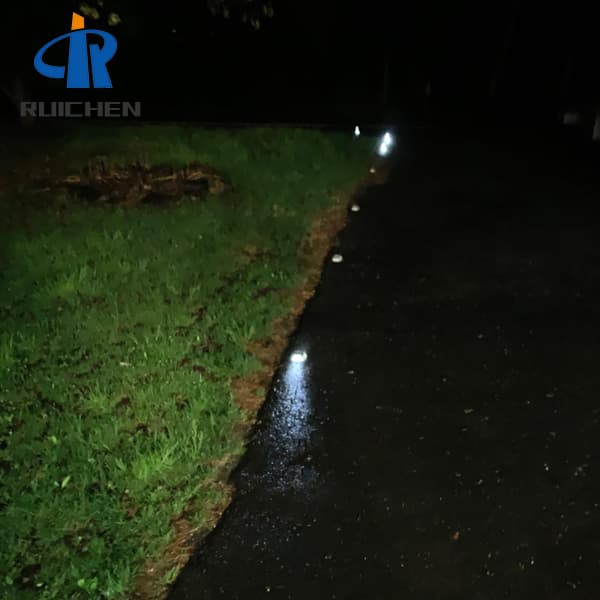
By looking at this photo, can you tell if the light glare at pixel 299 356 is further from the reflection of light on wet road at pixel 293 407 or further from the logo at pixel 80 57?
the logo at pixel 80 57

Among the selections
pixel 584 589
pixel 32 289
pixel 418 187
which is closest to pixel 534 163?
pixel 418 187

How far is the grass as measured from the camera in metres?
3.13

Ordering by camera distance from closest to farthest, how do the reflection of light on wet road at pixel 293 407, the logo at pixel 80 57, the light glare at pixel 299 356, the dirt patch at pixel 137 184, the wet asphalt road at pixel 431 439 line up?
the wet asphalt road at pixel 431 439, the reflection of light on wet road at pixel 293 407, the light glare at pixel 299 356, the dirt patch at pixel 137 184, the logo at pixel 80 57

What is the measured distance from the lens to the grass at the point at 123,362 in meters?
3.13

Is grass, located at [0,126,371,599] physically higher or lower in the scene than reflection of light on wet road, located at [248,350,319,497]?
higher

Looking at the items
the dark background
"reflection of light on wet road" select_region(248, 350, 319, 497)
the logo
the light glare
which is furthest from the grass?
the dark background

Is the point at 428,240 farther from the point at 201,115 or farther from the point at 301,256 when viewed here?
the point at 201,115

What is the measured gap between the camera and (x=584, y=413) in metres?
4.01

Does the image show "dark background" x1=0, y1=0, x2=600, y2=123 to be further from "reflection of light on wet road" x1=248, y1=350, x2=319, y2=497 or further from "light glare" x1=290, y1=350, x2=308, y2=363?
"reflection of light on wet road" x1=248, y1=350, x2=319, y2=497

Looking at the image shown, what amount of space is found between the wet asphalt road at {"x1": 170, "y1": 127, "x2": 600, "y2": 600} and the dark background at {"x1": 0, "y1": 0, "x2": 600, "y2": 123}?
30.0 ft

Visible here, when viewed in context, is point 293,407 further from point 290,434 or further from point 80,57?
point 80,57

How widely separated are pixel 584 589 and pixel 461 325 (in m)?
2.51

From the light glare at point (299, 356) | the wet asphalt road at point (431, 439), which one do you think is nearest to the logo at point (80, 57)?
the wet asphalt road at point (431, 439)

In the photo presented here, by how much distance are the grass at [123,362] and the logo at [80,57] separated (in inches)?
187
